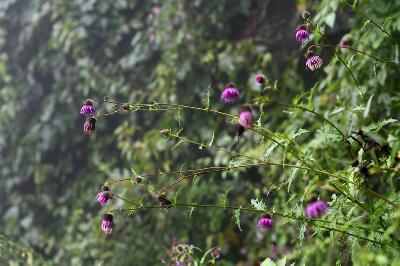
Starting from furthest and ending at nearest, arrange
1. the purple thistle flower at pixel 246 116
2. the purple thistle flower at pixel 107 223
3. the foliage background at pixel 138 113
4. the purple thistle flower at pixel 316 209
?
the foliage background at pixel 138 113, the purple thistle flower at pixel 107 223, the purple thistle flower at pixel 316 209, the purple thistle flower at pixel 246 116

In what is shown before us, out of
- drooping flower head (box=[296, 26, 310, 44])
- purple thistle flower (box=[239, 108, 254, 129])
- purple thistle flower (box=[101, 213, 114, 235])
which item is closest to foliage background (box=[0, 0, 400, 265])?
drooping flower head (box=[296, 26, 310, 44])

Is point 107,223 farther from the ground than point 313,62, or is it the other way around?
point 313,62

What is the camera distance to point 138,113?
11.5 feet

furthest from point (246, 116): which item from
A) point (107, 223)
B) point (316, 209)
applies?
point (107, 223)

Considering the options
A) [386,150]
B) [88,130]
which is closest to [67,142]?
[88,130]

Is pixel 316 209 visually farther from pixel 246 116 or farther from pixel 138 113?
pixel 138 113

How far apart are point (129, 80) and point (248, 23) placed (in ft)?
2.52

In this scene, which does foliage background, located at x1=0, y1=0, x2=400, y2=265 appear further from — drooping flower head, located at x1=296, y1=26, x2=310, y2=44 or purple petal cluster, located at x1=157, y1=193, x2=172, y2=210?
purple petal cluster, located at x1=157, y1=193, x2=172, y2=210

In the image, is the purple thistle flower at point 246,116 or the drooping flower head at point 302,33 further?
the drooping flower head at point 302,33

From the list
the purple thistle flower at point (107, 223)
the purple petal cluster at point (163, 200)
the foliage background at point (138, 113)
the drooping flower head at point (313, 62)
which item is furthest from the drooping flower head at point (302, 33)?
the foliage background at point (138, 113)

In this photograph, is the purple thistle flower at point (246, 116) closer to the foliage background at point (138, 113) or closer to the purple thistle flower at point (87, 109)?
the purple thistle flower at point (87, 109)

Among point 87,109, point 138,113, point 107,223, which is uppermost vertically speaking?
point 138,113

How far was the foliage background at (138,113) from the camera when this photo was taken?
9.70 feet

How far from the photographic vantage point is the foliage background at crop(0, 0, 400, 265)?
9.70 feet
